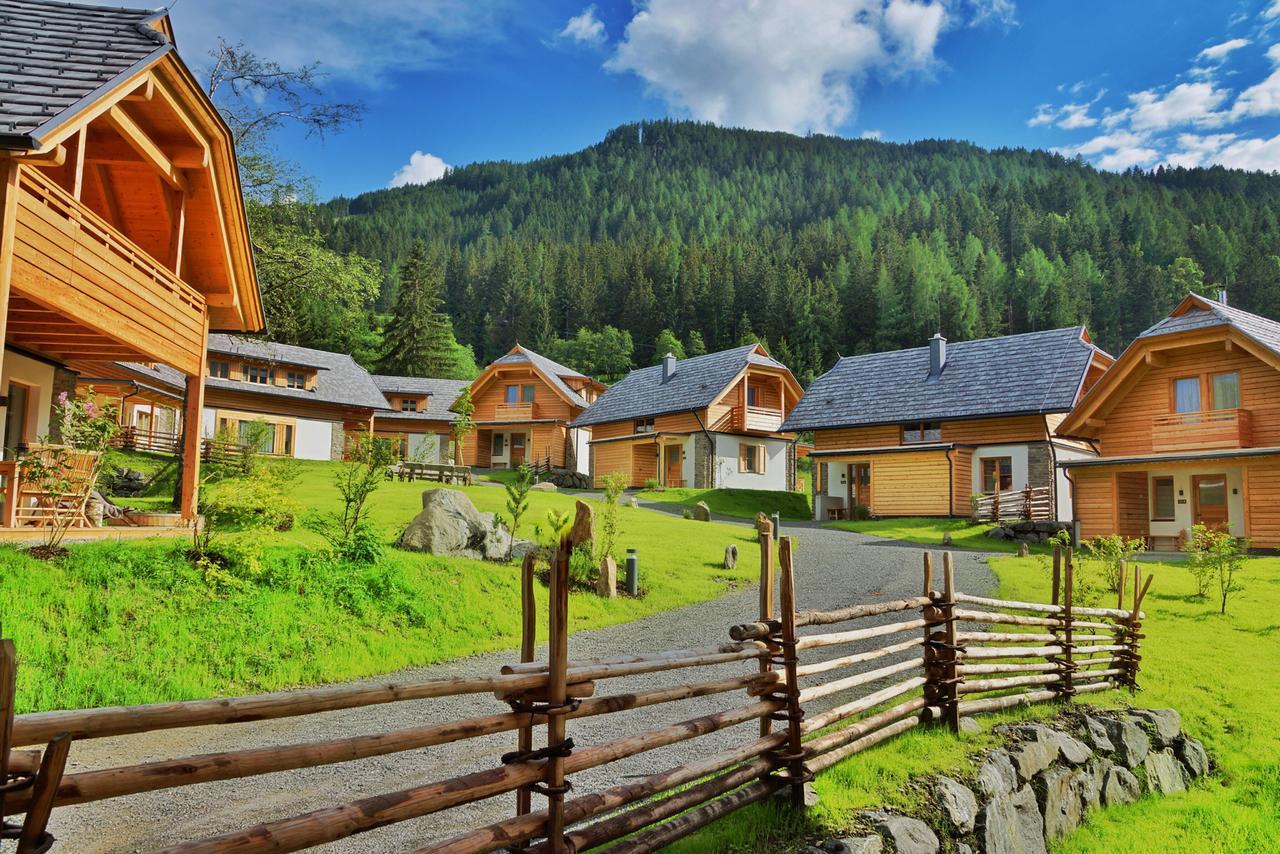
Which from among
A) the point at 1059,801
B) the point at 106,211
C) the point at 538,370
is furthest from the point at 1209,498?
the point at 538,370

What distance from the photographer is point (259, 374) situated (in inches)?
1558

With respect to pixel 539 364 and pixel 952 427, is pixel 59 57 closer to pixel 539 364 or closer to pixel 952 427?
pixel 952 427

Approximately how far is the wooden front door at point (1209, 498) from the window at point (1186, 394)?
2.20 metres

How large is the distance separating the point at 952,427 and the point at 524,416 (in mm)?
24978

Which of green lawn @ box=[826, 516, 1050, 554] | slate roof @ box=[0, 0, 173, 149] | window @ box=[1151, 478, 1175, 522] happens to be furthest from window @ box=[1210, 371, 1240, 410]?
slate roof @ box=[0, 0, 173, 149]

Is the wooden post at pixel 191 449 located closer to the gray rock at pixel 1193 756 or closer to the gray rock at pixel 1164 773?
the gray rock at pixel 1164 773

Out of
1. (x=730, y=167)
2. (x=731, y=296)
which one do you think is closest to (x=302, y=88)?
(x=731, y=296)

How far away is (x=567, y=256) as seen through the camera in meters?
95.4

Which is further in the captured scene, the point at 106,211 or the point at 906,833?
the point at 106,211

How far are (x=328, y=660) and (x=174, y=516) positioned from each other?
194 inches

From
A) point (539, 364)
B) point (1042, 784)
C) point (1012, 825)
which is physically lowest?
point (1012, 825)

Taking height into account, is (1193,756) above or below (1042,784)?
below

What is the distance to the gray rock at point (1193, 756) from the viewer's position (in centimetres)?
916

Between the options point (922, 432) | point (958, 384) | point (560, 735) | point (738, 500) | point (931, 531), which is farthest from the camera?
point (738, 500)
